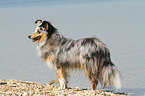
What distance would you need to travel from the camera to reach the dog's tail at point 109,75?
506 cm

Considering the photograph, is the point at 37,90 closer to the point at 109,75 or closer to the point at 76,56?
the point at 76,56

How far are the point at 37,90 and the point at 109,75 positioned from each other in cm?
126

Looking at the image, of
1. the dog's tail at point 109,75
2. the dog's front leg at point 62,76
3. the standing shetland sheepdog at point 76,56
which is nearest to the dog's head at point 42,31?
the standing shetland sheepdog at point 76,56

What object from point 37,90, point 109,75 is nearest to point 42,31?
point 37,90

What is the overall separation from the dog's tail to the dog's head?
3.73 feet

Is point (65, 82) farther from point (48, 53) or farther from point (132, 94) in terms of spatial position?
point (132, 94)

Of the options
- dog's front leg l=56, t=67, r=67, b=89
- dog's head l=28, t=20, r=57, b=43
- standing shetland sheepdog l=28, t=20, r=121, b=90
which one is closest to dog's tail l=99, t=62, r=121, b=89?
standing shetland sheepdog l=28, t=20, r=121, b=90

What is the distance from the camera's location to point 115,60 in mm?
7684

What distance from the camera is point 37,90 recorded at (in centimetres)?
520

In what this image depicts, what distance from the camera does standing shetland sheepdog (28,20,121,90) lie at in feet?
16.6

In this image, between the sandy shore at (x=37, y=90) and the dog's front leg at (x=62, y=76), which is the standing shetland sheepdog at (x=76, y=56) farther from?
the sandy shore at (x=37, y=90)

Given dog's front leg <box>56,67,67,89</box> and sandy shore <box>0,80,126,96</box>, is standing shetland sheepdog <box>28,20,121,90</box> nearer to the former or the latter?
dog's front leg <box>56,67,67,89</box>

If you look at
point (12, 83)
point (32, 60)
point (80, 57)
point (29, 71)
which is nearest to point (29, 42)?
point (32, 60)

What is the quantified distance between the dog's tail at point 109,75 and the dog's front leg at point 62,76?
2.26ft
